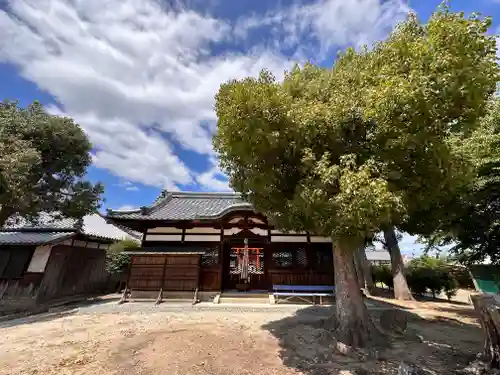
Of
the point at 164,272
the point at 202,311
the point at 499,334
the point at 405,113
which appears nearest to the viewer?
the point at 405,113

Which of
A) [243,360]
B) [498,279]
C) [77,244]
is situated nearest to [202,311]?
[243,360]

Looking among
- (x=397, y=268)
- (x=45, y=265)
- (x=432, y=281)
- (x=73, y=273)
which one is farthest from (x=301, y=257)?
(x=45, y=265)

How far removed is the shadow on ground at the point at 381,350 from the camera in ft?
18.3

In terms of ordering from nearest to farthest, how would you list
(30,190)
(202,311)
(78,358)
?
(78,358) → (202,311) → (30,190)

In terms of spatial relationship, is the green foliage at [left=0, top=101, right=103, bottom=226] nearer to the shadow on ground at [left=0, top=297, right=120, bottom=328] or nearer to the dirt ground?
the shadow on ground at [left=0, top=297, right=120, bottom=328]

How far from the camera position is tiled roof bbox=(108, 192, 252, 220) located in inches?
508

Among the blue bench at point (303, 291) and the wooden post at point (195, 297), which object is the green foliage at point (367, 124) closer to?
the blue bench at point (303, 291)

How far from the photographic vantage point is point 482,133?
27.8 feet

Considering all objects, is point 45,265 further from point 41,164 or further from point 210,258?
point 210,258

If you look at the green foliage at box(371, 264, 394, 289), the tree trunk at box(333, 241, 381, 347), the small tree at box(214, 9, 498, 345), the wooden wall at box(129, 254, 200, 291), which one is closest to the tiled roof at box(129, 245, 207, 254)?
the wooden wall at box(129, 254, 200, 291)

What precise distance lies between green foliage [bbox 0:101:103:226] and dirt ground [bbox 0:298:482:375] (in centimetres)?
485

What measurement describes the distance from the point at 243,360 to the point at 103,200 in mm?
12189

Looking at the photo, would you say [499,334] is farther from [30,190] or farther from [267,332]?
[30,190]

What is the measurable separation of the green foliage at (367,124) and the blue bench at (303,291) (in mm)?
6489
